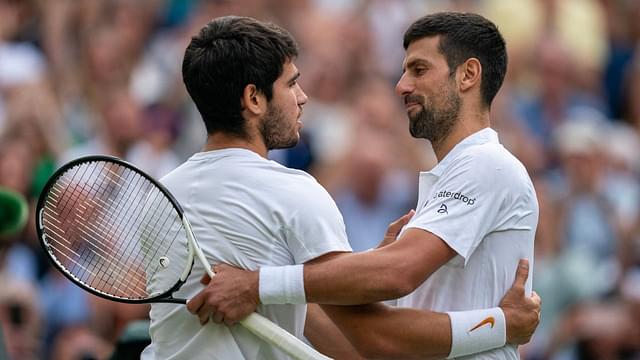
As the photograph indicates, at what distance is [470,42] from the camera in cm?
548

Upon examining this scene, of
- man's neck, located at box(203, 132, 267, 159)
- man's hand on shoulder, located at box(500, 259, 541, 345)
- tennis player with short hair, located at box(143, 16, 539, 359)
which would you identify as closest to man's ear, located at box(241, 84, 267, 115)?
tennis player with short hair, located at box(143, 16, 539, 359)

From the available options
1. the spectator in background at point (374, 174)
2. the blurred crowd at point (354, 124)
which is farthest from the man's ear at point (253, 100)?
the spectator in background at point (374, 174)

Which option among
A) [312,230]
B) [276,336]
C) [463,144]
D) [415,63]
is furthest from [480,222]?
[276,336]

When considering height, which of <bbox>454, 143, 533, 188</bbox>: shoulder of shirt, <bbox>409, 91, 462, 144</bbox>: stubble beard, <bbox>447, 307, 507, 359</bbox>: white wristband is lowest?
<bbox>447, 307, 507, 359</bbox>: white wristband

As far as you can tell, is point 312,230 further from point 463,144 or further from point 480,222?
point 463,144

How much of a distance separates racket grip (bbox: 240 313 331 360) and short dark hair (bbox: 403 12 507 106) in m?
1.19

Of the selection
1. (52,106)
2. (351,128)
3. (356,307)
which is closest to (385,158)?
(351,128)

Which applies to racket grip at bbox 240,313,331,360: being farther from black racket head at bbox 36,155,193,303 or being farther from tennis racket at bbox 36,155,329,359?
black racket head at bbox 36,155,193,303

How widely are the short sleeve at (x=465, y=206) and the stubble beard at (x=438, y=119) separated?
0.57ft

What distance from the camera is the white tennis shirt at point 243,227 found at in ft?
16.7

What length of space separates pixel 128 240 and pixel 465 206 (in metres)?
1.28

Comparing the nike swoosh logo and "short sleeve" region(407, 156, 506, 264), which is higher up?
"short sleeve" region(407, 156, 506, 264)

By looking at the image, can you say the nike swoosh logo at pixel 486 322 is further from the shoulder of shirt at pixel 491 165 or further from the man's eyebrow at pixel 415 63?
the man's eyebrow at pixel 415 63

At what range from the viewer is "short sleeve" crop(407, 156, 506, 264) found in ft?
16.9
